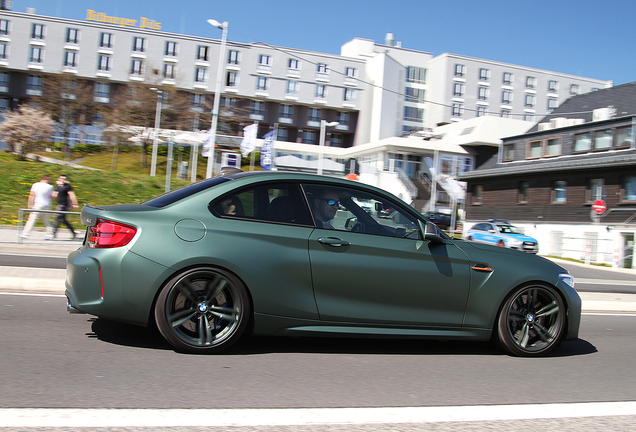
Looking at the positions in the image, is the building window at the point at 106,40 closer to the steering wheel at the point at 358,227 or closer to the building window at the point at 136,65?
the building window at the point at 136,65

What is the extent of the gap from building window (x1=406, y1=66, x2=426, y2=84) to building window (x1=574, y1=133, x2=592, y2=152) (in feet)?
167

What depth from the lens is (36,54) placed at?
6856 centimetres

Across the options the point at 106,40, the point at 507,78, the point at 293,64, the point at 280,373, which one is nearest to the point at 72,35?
the point at 106,40

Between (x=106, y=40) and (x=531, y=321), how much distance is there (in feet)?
243

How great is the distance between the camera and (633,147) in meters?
31.7

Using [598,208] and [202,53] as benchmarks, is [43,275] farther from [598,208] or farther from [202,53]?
[202,53]

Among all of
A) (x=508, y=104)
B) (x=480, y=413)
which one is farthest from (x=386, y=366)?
(x=508, y=104)

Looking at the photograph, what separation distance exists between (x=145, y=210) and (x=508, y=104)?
89682mm

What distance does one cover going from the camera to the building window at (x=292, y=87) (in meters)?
72.9

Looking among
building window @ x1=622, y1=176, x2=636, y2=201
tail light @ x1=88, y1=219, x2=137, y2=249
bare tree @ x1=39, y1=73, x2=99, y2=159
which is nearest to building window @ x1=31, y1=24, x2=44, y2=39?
bare tree @ x1=39, y1=73, x2=99, y2=159

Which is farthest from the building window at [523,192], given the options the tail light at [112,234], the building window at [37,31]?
the building window at [37,31]

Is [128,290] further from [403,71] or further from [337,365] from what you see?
[403,71]

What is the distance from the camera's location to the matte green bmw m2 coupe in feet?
14.6

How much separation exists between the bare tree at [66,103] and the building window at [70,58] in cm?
791
